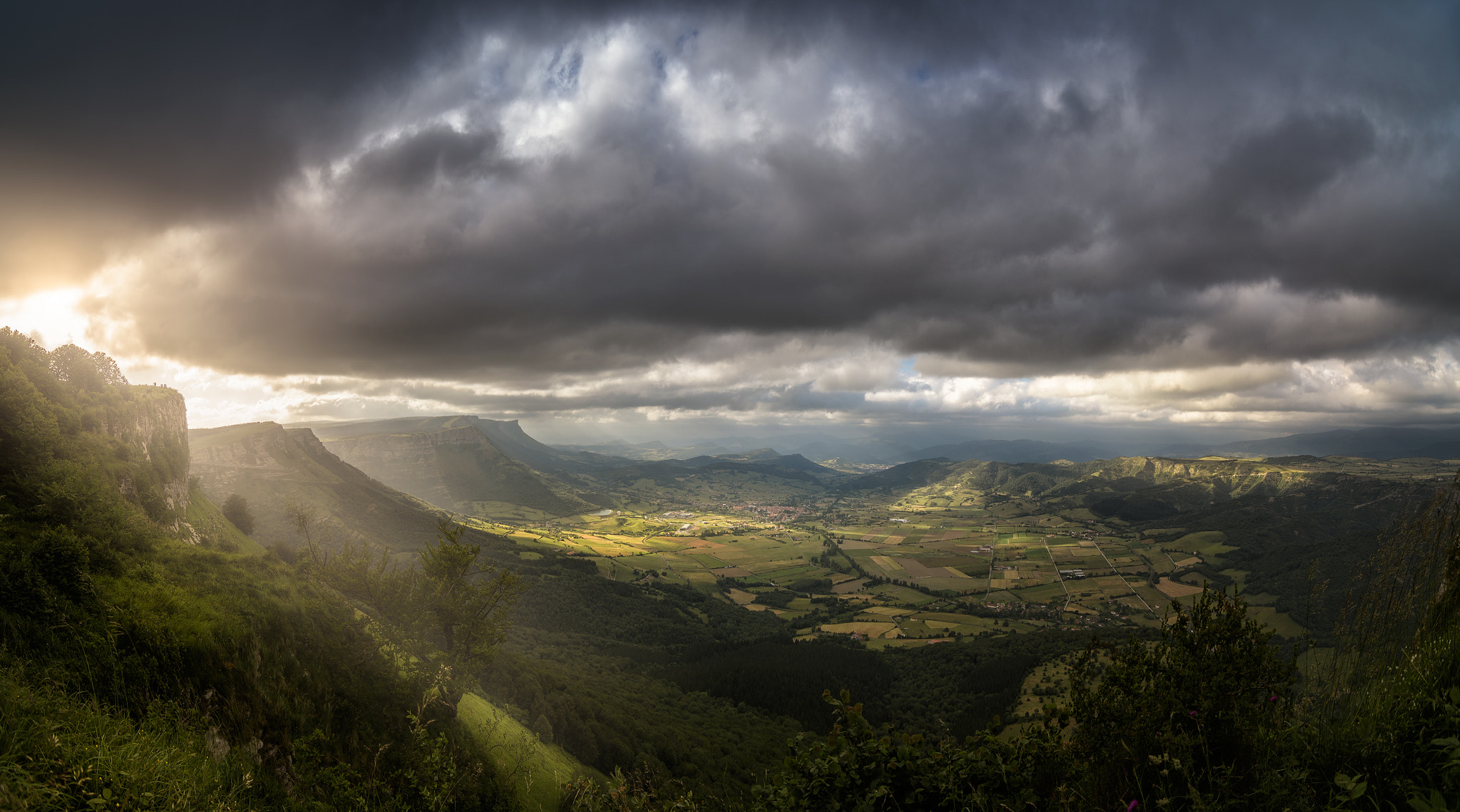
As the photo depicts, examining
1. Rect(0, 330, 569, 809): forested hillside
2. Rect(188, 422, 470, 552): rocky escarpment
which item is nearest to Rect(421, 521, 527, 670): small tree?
Rect(0, 330, 569, 809): forested hillside

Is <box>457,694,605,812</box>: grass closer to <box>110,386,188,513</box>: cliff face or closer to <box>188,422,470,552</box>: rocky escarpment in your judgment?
<box>110,386,188,513</box>: cliff face

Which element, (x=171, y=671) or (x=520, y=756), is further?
(x=520, y=756)

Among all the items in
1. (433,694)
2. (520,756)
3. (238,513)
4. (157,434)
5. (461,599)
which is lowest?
(520,756)

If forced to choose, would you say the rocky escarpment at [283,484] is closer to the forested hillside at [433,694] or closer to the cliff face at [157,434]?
the cliff face at [157,434]

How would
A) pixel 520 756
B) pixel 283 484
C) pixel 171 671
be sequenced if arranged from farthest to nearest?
1. pixel 283 484
2. pixel 520 756
3. pixel 171 671

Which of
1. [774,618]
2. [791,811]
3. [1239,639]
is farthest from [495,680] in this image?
[774,618]

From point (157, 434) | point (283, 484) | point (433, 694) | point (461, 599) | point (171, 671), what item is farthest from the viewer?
point (283, 484)

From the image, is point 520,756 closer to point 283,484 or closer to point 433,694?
point 433,694

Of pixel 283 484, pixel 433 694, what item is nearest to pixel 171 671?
pixel 433 694

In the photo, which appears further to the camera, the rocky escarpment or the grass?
the rocky escarpment

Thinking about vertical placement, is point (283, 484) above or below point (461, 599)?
below
